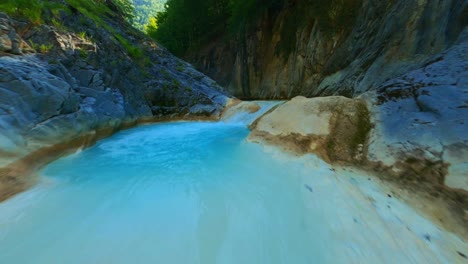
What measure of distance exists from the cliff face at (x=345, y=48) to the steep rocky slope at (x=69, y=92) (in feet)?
17.7

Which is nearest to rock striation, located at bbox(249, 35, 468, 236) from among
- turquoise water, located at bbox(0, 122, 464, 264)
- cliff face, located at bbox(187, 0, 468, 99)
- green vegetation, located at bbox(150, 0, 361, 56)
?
turquoise water, located at bbox(0, 122, 464, 264)

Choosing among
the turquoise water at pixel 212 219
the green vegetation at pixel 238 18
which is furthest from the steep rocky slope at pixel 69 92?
the green vegetation at pixel 238 18

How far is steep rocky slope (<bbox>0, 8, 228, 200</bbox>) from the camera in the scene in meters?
2.90

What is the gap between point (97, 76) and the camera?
5648 mm

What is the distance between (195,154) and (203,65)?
21.3 meters

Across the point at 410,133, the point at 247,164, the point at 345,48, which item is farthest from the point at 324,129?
the point at 345,48

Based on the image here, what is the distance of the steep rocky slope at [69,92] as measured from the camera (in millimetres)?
2900

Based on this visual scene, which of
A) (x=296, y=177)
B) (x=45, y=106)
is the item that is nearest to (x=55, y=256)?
(x=296, y=177)

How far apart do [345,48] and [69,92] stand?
893cm

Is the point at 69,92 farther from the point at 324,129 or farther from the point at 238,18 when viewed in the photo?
the point at 238,18

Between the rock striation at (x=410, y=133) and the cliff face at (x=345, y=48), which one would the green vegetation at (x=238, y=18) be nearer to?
the cliff face at (x=345, y=48)

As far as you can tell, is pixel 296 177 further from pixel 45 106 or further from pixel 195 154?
pixel 45 106

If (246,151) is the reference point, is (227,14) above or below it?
above

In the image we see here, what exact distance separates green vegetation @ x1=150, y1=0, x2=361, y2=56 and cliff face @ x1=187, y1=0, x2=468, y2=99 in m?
0.17
